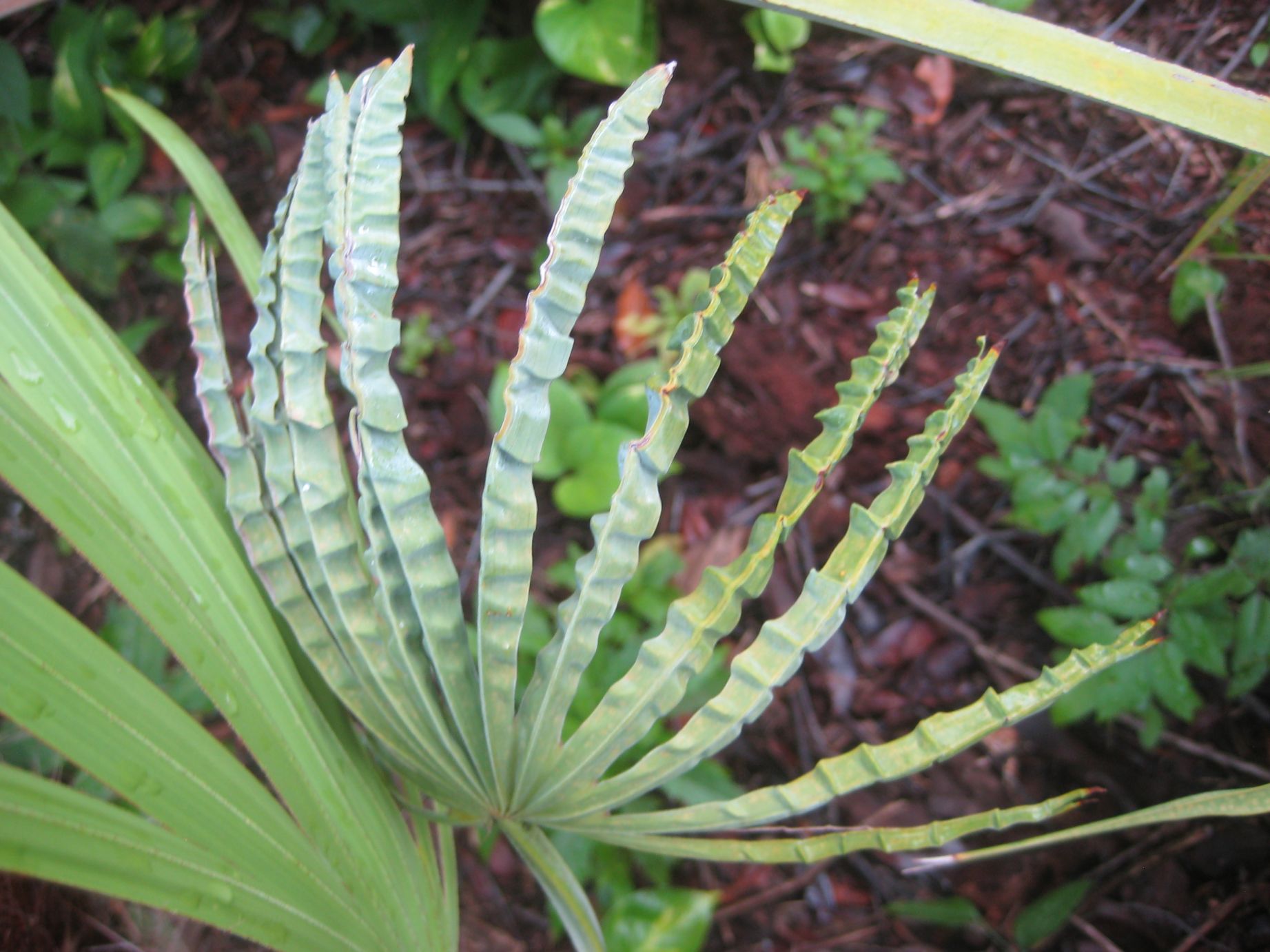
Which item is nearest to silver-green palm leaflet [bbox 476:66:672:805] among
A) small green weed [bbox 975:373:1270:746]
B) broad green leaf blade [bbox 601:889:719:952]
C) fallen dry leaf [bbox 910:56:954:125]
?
broad green leaf blade [bbox 601:889:719:952]

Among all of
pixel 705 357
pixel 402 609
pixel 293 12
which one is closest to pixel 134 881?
pixel 402 609

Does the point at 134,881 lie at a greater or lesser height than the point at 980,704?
greater

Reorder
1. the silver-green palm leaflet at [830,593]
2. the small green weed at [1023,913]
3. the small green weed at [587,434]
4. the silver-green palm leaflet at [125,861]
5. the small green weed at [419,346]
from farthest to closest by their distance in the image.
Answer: the small green weed at [419,346], the small green weed at [587,434], the small green weed at [1023,913], the silver-green palm leaflet at [830,593], the silver-green palm leaflet at [125,861]

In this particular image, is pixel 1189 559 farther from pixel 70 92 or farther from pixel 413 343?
pixel 70 92

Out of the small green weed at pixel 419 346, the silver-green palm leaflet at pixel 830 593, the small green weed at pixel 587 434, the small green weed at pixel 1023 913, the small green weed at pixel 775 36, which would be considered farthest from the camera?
the small green weed at pixel 419 346

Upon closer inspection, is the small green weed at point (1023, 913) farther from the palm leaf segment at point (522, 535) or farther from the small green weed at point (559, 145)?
the small green weed at point (559, 145)

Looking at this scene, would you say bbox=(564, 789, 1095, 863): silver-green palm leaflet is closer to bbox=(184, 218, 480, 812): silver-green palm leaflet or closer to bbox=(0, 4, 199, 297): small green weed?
bbox=(184, 218, 480, 812): silver-green palm leaflet

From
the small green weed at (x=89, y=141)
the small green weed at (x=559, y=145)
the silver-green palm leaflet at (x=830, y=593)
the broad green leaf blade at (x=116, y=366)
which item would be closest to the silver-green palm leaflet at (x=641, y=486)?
the silver-green palm leaflet at (x=830, y=593)

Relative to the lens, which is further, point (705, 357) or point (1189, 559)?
point (1189, 559)
